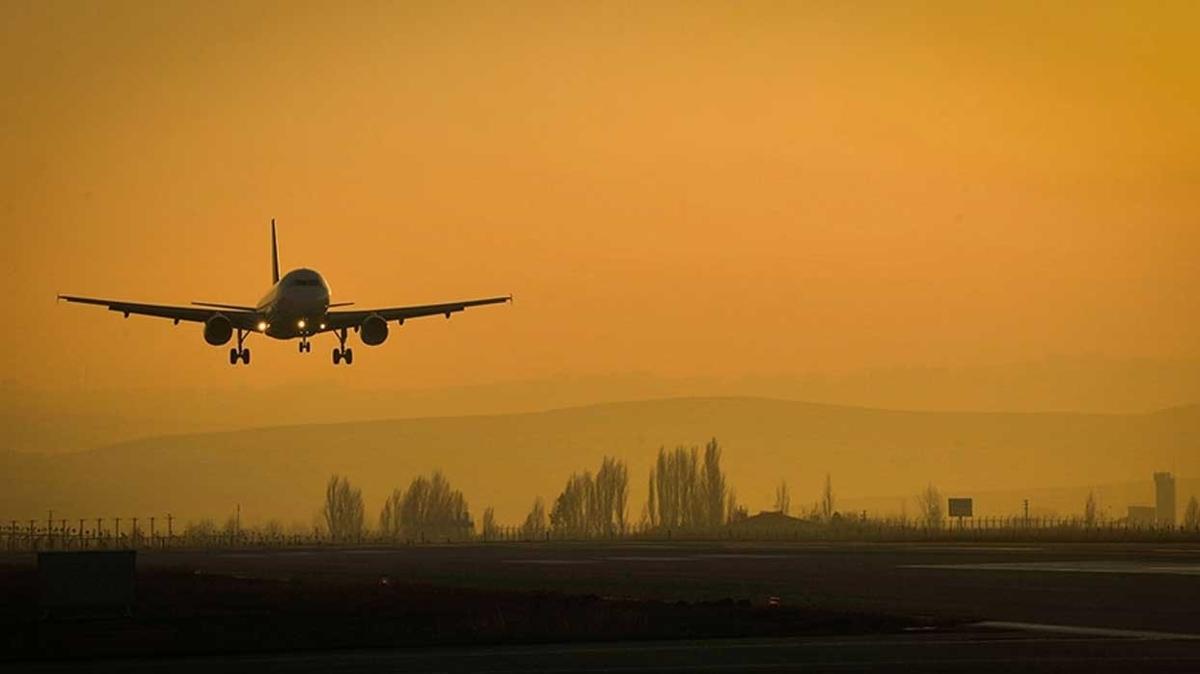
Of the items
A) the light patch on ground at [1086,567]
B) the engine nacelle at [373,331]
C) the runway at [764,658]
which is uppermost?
the engine nacelle at [373,331]

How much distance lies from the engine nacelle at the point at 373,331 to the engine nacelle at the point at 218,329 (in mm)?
7054

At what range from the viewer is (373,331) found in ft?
331

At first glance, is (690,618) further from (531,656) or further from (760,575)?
(760,575)

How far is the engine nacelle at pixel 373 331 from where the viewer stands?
10044 centimetres

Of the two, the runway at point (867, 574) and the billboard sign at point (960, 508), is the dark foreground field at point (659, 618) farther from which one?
the billboard sign at point (960, 508)

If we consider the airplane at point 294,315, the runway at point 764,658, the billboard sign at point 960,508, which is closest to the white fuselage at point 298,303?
the airplane at point 294,315

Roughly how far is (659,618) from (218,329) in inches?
2066

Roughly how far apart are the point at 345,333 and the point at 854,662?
6707 centimetres

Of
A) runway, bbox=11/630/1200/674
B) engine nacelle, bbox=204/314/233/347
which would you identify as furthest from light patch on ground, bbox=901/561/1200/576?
engine nacelle, bbox=204/314/233/347

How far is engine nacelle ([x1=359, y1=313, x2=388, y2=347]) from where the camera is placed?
100438 millimetres

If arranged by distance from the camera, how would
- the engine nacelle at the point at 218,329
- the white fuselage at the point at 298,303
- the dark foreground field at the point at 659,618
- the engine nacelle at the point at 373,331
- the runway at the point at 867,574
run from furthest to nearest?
1. the engine nacelle at the point at 218,329
2. the engine nacelle at the point at 373,331
3. the white fuselage at the point at 298,303
4. the runway at the point at 867,574
5. the dark foreground field at the point at 659,618

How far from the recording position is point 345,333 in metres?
104

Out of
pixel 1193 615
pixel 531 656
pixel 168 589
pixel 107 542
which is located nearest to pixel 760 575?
pixel 168 589

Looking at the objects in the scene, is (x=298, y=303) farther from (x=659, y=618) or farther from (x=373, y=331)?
(x=659, y=618)
